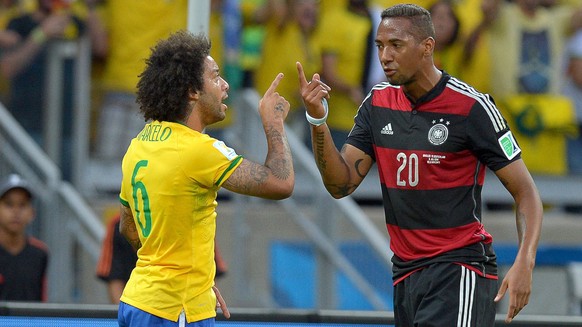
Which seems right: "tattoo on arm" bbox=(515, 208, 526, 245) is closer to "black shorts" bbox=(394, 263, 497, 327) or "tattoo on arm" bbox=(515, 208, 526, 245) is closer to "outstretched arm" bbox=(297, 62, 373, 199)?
"black shorts" bbox=(394, 263, 497, 327)

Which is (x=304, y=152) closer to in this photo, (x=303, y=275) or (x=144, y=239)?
(x=303, y=275)

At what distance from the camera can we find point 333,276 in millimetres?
8555

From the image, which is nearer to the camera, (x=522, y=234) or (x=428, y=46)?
(x=522, y=234)

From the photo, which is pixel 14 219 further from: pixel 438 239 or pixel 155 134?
pixel 438 239

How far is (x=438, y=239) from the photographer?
5.17 metres

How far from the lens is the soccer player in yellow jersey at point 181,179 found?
458 cm

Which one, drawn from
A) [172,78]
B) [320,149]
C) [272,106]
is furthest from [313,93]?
[172,78]

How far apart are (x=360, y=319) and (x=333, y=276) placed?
6.65 ft

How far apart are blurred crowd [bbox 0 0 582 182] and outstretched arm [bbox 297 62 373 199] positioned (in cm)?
364

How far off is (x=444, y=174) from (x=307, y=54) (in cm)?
464

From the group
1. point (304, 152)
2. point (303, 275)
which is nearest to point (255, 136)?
point (304, 152)

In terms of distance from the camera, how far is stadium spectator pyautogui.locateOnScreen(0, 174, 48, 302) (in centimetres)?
792

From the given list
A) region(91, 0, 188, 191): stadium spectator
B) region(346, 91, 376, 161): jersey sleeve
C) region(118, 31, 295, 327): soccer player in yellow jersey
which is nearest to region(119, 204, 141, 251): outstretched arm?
region(118, 31, 295, 327): soccer player in yellow jersey

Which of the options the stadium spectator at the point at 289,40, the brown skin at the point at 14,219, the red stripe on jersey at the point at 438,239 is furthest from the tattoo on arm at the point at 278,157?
the stadium spectator at the point at 289,40
